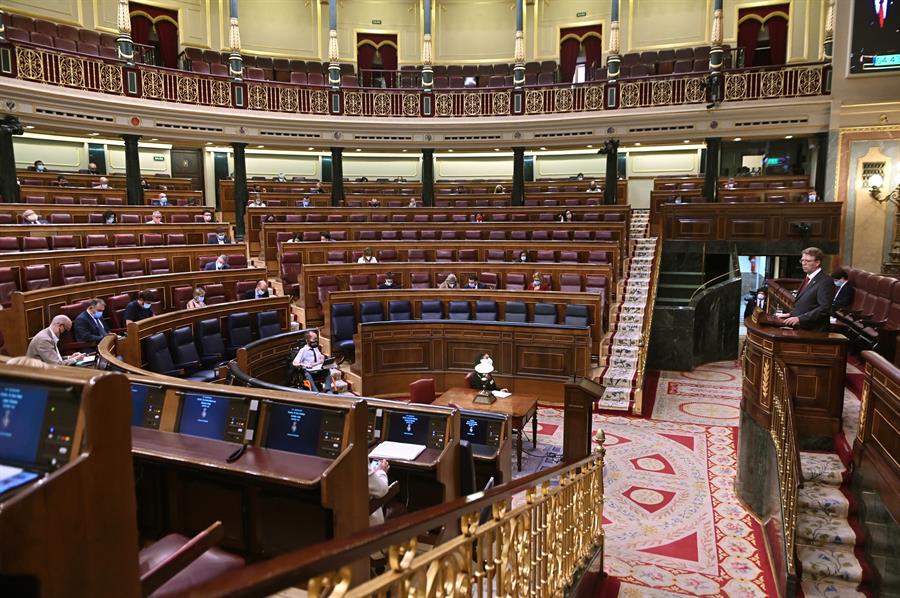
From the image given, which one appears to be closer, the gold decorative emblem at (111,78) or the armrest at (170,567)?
the armrest at (170,567)

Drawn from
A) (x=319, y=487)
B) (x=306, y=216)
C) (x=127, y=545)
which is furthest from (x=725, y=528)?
(x=306, y=216)

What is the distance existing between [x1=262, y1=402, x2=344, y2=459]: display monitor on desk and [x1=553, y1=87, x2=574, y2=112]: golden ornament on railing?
41.6 ft

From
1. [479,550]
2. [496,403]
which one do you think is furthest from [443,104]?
[479,550]

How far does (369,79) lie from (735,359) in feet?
40.0

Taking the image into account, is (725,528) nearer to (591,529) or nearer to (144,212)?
(591,529)

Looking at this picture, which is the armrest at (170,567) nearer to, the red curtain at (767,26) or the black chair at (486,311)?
the black chair at (486,311)

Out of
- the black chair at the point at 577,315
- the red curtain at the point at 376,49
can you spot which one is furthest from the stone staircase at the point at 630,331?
the red curtain at the point at 376,49

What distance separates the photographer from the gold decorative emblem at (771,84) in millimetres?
12656

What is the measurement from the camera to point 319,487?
2.50 metres

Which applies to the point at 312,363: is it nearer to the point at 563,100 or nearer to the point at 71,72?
the point at 71,72

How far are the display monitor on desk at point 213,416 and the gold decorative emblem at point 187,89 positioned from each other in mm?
11450

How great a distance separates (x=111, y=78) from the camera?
1190 centimetres

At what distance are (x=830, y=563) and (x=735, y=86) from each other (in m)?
11.8

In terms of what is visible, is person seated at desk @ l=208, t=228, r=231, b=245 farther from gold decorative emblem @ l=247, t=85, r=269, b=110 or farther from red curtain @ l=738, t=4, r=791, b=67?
red curtain @ l=738, t=4, r=791, b=67
